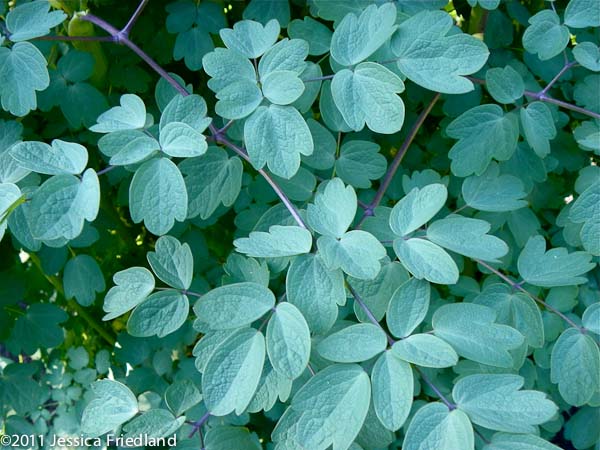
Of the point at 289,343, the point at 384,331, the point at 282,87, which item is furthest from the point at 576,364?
the point at 282,87

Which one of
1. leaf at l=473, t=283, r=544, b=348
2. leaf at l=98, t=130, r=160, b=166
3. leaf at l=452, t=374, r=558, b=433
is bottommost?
leaf at l=473, t=283, r=544, b=348

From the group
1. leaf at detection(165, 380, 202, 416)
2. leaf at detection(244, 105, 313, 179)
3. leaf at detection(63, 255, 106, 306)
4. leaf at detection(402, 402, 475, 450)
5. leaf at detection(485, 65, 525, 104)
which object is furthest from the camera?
leaf at detection(63, 255, 106, 306)

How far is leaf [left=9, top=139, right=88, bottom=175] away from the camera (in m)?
0.66

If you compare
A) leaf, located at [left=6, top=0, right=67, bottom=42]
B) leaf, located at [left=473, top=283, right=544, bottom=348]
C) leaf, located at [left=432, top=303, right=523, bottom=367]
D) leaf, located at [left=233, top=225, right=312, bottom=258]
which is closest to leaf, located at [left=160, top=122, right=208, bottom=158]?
leaf, located at [left=233, top=225, right=312, bottom=258]

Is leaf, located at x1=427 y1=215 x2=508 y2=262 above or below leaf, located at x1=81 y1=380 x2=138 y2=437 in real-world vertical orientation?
above

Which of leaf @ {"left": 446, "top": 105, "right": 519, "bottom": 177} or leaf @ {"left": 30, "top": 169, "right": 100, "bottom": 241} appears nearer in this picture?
leaf @ {"left": 30, "top": 169, "right": 100, "bottom": 241}

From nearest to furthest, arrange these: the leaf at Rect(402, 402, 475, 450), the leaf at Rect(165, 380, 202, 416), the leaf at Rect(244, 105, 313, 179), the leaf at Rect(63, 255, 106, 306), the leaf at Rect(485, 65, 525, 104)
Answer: the leaf at Rect(402, 402, 475, 450), the leaf at Rect(244, 105, 313, 179), the leaf at Rect(165, 380, 202, 416), the leaf at Rect(485, 65, 525, 104), the leaf at Rect(63, 255, 106, 306)

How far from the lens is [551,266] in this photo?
82cm

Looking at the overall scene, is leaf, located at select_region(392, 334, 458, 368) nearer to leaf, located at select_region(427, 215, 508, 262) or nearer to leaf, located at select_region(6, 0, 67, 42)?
leaf, located at select_region(427, 215, 508, 262)

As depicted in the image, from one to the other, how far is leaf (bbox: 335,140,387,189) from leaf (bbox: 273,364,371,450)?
348 mm

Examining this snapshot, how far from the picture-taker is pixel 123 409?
0.74 m

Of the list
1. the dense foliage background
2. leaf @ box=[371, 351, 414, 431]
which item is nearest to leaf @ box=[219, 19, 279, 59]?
the dense foliage background

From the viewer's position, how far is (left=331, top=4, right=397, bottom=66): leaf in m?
0.71

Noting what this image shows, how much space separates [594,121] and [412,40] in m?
0.43
